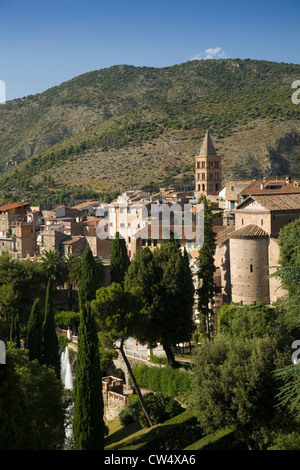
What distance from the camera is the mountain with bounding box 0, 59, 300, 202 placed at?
334ft

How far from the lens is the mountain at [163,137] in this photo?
102 m

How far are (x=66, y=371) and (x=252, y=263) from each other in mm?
12569

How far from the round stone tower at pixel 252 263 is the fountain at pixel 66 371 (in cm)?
1068

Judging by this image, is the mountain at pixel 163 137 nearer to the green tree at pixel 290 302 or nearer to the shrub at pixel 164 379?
the shrub at pixel 164 379

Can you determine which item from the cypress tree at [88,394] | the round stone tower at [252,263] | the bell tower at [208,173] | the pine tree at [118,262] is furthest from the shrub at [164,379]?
the bell tower at [208,173]

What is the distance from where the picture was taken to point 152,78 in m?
192

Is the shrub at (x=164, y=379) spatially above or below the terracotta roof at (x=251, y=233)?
below

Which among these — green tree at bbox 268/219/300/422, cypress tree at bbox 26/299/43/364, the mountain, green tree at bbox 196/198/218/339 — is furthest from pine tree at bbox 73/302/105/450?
the mountain

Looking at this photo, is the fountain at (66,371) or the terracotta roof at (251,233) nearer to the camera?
the terracotta roof at (251,233)

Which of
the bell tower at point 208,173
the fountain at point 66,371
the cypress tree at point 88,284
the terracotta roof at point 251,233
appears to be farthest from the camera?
the bell tower at point 208,173

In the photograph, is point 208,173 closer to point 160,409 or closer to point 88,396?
point 160,409

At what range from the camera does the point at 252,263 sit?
33.0 m

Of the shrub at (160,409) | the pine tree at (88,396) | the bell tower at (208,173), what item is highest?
the bell tower at (208,173)

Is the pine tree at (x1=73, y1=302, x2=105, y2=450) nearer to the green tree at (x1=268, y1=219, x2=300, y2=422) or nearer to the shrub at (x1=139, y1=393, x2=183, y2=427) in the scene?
the shrub at (x1=139, y1=393, x2=183, y2=427)
